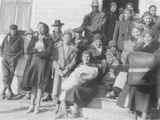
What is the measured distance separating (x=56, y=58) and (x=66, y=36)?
0.54 m

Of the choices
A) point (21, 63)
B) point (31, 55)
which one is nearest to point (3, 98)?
point (21, 63)

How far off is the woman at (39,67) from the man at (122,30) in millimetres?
1846

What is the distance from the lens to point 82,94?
778cm

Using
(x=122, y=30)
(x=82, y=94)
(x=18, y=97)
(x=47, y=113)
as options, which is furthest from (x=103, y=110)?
(x=18, y=97)

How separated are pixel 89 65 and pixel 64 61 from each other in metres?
0.57

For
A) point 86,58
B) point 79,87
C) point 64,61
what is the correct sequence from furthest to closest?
point 64,61 < point 86,58 < point 79,87

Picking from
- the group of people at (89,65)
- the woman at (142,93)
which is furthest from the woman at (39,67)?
the woman at (142,93)

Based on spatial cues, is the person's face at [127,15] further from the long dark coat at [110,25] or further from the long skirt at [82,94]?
the long skirt at [82,94]

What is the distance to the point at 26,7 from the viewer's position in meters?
12.2

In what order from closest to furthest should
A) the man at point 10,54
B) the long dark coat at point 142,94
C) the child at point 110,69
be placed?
the long dark coat at point 142,94 → the child at point 110,69 → the man at point 10,54

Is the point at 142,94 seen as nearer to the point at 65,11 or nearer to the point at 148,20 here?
the point at 148,20

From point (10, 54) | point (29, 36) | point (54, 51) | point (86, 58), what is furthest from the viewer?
point (10, 54)

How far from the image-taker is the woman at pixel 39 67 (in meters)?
8.34

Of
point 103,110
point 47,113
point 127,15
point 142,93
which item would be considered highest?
point 127,15
